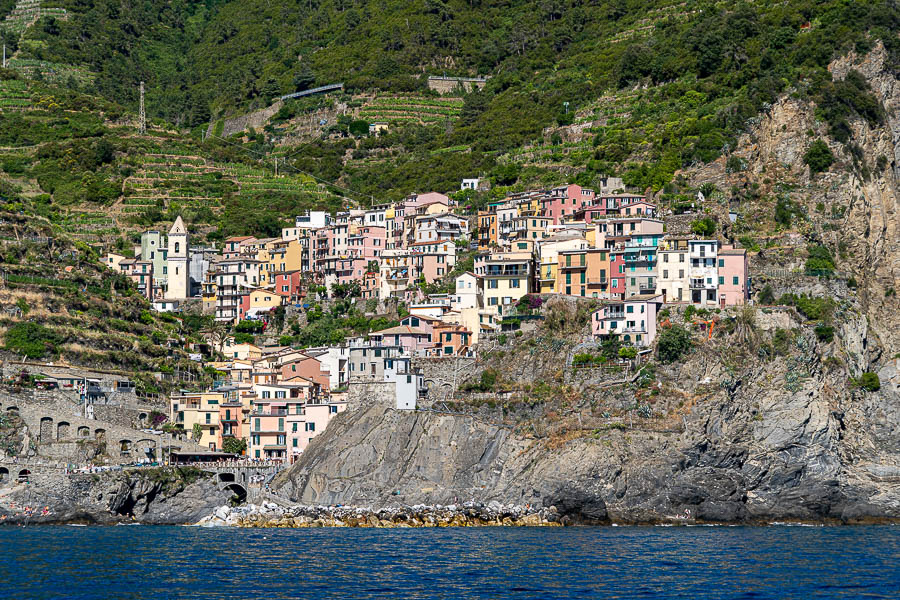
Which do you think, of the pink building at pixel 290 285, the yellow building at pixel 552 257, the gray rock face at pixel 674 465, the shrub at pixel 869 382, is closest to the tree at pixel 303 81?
the pink building at pixel 290 285

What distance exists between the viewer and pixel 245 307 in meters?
121

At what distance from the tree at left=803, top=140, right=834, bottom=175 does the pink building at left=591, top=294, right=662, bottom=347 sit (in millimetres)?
20609

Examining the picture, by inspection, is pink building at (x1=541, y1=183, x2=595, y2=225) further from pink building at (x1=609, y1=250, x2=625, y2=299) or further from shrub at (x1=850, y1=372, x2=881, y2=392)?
shrub at (x1=850, y1=372, x2=881, y2=392)

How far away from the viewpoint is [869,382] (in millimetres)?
93188

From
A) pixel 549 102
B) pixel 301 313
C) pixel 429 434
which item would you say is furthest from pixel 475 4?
pixel 429 434

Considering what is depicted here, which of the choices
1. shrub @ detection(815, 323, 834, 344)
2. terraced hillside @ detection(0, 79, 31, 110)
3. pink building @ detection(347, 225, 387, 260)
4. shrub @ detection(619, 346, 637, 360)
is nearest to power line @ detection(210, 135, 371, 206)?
terraced hillside @ detection(0, 79, 31, 110)

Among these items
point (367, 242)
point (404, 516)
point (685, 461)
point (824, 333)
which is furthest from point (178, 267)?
point (824, 333)

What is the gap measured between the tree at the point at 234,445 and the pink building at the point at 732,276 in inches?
1401

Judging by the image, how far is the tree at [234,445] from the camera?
3860 inches

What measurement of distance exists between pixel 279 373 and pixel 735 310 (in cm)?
3420

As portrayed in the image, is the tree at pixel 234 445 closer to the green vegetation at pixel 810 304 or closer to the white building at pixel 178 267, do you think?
the white building at pixel 178 267

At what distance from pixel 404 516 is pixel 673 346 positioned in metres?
20.4

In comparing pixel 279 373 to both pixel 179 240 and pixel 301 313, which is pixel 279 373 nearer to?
pixel 301 313

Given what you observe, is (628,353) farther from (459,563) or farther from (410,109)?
(410,109)
